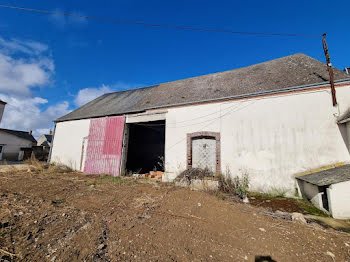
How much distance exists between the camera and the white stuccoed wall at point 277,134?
17.3ft

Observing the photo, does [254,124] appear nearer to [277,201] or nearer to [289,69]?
[277,201]

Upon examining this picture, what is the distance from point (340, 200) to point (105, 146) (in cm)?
1013

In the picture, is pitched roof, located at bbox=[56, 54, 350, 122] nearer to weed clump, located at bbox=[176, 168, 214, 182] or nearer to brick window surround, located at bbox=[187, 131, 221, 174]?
brick window surround, located at bbox=[187, 131, 221, 174]

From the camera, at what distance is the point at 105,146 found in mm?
9391

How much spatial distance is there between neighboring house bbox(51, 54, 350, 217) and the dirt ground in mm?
2622

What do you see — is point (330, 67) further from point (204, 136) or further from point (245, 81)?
point (204, 136)

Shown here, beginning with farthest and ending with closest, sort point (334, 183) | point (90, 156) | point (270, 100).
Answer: point (90, 156)
point (270, 100)
point (334, 183)

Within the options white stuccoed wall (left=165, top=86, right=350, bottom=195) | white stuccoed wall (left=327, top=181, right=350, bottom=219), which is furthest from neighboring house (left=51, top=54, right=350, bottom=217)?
white stuccoed wall (left=327, top=181, right=350, bottom=219)

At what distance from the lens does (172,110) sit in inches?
321

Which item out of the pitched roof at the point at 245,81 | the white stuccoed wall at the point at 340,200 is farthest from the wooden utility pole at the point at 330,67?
the white stuccoed wall at the point at 340,200

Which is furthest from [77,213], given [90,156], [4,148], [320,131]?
[4,148]

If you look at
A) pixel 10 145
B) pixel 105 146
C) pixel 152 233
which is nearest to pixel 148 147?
pixel 105 146

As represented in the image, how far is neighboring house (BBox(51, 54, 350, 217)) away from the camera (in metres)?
5.40

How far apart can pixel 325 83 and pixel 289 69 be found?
2356 millimetres
